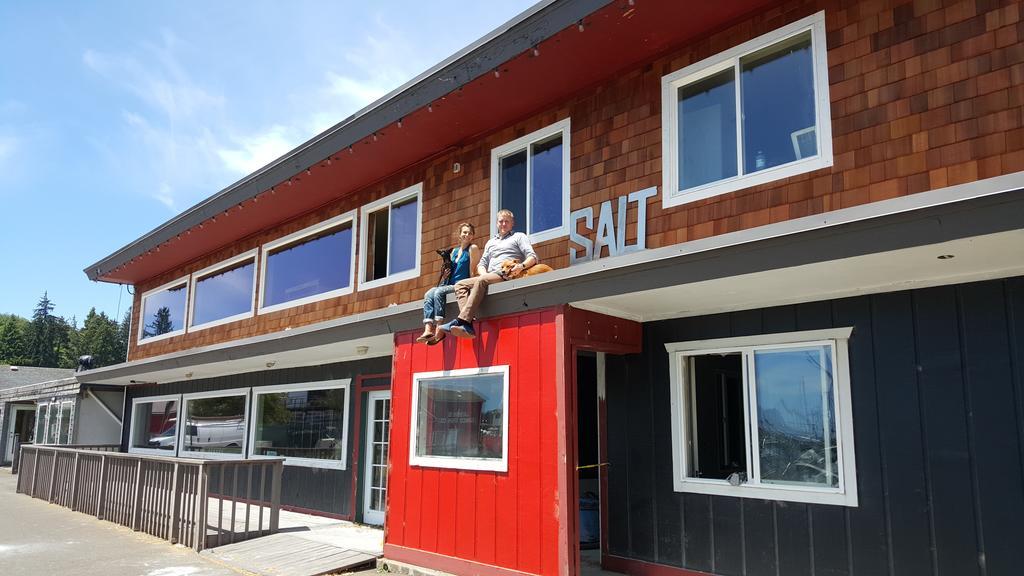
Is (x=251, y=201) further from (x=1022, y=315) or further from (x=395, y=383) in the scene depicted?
(x=1022, y=315)

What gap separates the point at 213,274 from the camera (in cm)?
1424

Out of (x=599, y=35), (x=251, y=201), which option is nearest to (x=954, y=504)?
(x=599, y=35)

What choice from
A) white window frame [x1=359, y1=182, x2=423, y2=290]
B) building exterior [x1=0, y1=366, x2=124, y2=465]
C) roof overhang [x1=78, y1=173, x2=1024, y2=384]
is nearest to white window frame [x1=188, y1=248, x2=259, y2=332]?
white window frame [x1=359, y1=182, x2=423, y2=290]

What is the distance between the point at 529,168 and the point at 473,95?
102cm

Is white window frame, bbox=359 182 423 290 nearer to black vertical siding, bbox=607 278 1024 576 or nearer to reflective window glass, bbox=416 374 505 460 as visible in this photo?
reflective window glass, bbox=416 374 505 460

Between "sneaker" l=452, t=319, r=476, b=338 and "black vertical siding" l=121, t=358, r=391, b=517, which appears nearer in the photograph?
"sneaker" l=452, t=319, r=476, b=338

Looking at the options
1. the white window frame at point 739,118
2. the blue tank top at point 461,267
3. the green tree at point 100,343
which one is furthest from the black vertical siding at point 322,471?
the green tree at point 100,343

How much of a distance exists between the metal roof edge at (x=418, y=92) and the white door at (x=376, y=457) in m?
3.58

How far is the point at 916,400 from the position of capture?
200 inches

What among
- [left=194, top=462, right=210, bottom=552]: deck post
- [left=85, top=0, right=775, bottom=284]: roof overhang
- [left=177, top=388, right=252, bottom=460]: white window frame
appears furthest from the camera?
[left=177, top=388, right=252, bottom=460]: white window frame

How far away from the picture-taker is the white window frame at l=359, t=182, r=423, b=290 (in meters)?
9.40

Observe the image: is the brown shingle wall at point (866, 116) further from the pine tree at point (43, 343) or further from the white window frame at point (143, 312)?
the pine tree at point (43, 343)

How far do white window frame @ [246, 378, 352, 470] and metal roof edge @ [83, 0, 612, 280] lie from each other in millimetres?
3156

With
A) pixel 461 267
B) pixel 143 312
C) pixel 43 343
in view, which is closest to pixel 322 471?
pixel 461 267
